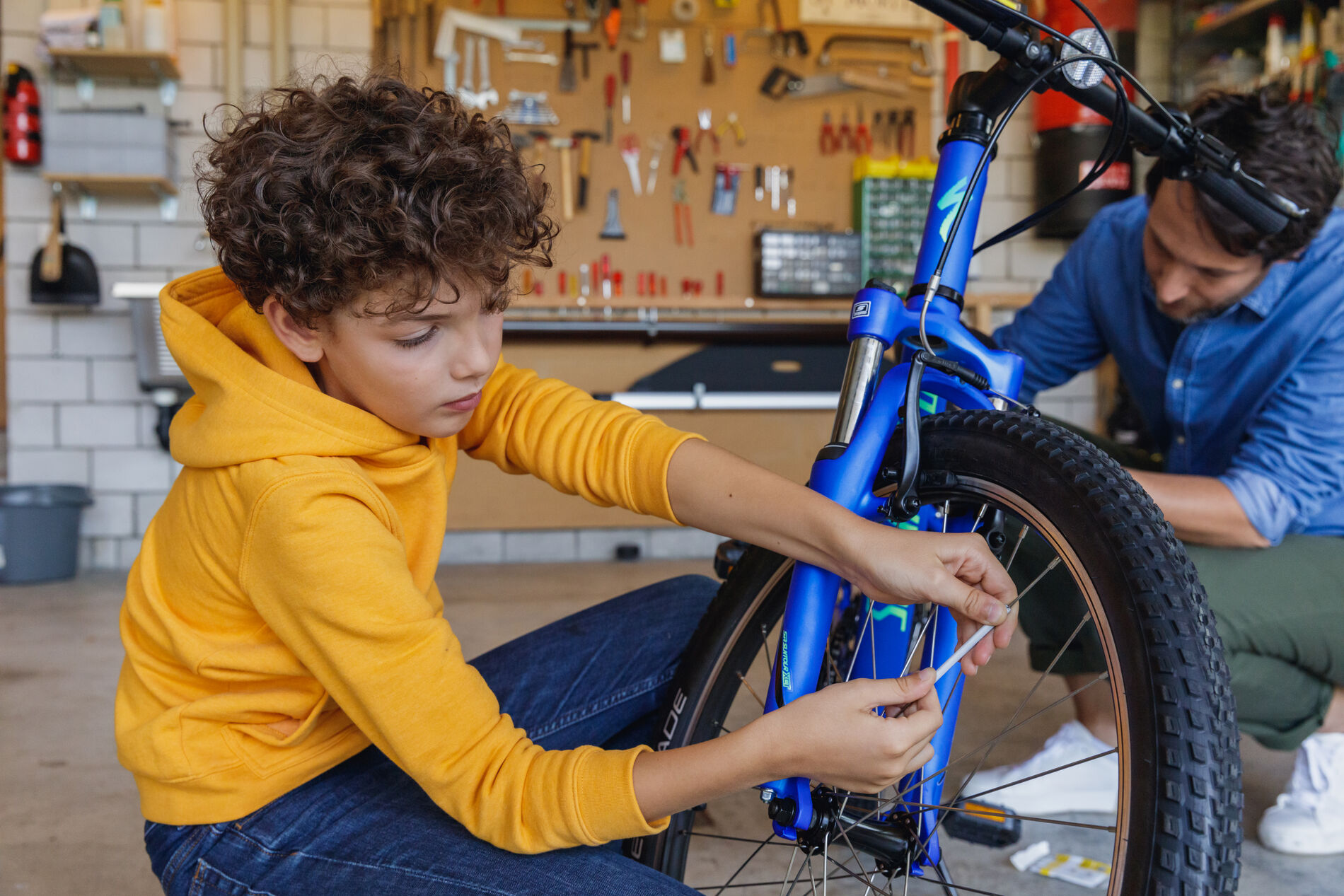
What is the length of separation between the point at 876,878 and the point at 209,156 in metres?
1.01

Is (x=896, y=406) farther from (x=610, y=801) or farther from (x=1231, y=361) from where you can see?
(x=1231, y=361)

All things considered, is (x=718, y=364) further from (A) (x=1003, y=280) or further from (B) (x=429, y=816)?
(B) (x=429, y=816)

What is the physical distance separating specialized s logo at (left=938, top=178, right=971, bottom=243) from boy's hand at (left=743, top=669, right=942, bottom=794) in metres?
0.44

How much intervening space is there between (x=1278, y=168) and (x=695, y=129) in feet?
8.64

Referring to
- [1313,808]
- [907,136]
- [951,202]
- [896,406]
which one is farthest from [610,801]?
[907,136]

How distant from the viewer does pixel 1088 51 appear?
87cm

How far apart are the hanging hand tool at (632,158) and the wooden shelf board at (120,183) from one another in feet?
5.22

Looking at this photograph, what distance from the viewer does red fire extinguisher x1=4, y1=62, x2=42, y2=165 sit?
129 inches

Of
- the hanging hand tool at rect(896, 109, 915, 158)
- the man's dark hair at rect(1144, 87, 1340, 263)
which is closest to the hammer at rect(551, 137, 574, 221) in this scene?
the hanging hand tool at rect(896, 109, 915, 158)

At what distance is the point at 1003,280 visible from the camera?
3.96 meters

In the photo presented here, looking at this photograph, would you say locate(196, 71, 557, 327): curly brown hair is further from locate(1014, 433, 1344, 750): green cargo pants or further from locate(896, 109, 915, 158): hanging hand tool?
locate(896, 109, 915, 158): hanging hand tool

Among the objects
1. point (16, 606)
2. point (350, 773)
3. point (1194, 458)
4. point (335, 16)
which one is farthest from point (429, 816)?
point (335, 16)

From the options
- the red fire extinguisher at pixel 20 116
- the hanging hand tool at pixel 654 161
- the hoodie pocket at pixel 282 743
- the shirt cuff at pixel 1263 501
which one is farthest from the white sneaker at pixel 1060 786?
the red fire extinguisher at pixel 20 116

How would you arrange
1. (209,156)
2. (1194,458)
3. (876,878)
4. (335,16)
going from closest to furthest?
(209,156) < (876,878) < (1194,458) < (335,16)
